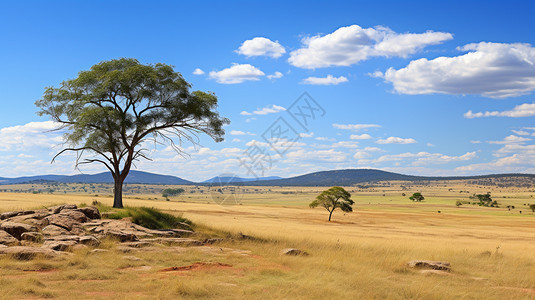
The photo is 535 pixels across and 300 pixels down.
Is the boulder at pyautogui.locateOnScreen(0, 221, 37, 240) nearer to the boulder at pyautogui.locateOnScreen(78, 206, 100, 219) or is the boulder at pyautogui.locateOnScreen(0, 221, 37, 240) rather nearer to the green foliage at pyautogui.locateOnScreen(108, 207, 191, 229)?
the boulder at pyautogui.locateOnScreen(78, 206, 100, 219)

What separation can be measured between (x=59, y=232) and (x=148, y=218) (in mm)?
9924

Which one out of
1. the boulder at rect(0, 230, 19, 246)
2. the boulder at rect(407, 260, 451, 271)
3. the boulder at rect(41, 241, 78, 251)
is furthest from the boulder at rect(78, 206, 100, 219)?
the boulder at rect(407, 260, 451, 271)

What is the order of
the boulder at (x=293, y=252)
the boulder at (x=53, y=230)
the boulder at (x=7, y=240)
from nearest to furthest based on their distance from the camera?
the boulder at (x=7, y=240)
the boulder at (x=293, y=252)
the boulder at (x=53, y=230)

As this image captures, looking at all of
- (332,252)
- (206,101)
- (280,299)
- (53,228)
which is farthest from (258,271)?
(206,101)

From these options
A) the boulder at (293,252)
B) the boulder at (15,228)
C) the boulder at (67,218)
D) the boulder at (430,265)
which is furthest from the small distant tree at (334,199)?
the boulder at (15,228)

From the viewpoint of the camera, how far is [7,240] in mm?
19703

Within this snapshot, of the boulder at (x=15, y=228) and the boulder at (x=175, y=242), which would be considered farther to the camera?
the boulder at (x=175, y=242)

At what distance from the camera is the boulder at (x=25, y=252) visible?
57.1ft

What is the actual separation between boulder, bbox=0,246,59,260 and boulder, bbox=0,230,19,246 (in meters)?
1.69

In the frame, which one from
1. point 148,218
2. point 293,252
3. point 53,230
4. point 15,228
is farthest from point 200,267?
point 148,218

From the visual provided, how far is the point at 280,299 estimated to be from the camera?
12.4m

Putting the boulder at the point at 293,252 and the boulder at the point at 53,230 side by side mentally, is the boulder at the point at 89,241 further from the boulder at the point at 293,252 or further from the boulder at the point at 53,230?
the boulder at the point at 293,252

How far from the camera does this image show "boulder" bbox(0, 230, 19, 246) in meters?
19.5

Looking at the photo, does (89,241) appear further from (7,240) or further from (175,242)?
(175,242)
